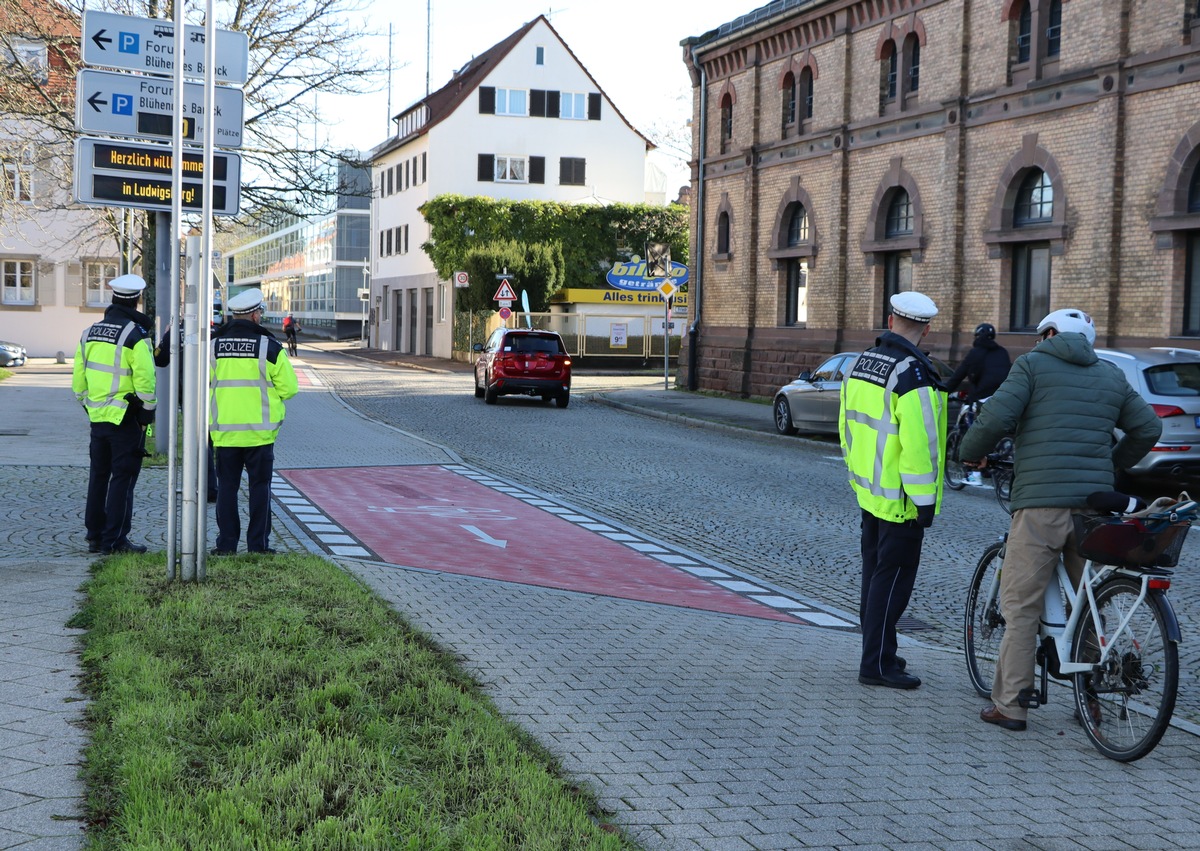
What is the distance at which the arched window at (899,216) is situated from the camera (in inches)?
1080

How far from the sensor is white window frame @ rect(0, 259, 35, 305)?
5188 cm

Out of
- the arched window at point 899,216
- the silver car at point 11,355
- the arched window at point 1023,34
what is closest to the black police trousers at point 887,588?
the arched window at point 1023,34

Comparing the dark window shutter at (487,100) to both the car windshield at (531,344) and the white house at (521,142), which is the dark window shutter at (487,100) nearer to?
the white house at (521,142)

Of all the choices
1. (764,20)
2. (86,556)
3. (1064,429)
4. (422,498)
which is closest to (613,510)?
(422,498)

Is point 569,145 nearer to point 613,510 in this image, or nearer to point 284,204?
point 284,204

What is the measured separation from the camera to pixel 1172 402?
14922mm

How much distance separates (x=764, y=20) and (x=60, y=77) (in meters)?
16.6

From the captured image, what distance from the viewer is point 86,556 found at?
30.5ft

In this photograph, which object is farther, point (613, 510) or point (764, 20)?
point (764, 20)

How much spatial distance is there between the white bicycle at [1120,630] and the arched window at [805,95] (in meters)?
26.5

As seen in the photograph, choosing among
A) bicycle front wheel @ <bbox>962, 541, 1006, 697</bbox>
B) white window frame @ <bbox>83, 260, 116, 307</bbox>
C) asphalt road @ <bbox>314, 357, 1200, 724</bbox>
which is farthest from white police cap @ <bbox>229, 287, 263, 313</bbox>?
white window frame @ <bbox>83, 260, 116, 307</bbox>

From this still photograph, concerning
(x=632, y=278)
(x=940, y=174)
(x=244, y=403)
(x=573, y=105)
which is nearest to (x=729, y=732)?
(x=244, y=403)

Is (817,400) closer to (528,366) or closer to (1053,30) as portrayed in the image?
(1053,30)

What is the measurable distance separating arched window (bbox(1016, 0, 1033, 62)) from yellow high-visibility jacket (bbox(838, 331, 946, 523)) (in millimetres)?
19412
